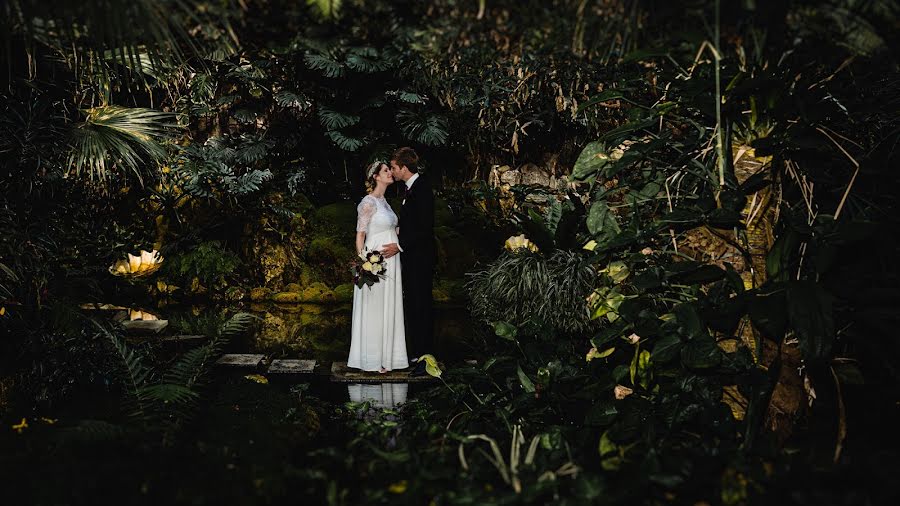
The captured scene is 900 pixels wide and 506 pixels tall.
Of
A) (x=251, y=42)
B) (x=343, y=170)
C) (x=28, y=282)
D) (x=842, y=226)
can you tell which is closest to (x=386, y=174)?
(x=28, y=282)

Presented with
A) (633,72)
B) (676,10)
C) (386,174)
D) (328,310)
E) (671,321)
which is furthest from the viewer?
(328,310)

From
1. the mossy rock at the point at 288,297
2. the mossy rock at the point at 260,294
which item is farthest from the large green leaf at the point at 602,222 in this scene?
the mossy rock at the point at 260,294

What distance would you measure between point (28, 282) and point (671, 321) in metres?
3.95

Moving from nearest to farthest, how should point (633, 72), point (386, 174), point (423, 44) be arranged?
point (423, 44), point (633, 72), point (386, 174)

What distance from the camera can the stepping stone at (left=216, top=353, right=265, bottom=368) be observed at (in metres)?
5.20

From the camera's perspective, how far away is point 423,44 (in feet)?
7.57

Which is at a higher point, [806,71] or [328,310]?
[806,71]

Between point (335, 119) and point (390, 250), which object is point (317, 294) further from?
point (390, 250)

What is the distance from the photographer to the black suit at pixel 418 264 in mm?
5377

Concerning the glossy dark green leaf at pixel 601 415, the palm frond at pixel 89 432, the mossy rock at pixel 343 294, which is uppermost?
the mossy rock at pixel 343 294

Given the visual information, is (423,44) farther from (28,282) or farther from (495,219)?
(495,219)

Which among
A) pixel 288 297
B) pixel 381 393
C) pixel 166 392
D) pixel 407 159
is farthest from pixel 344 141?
pixel 166 392

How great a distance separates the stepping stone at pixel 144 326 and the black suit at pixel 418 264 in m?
2.57

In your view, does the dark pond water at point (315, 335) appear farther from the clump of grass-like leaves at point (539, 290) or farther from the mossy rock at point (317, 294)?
the clump of grass-like leaves at point (539, 290)
